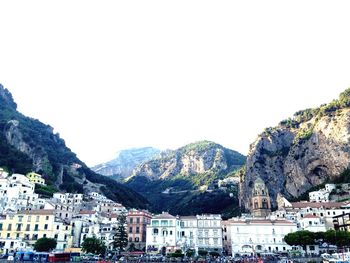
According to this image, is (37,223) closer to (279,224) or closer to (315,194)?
(279,224)

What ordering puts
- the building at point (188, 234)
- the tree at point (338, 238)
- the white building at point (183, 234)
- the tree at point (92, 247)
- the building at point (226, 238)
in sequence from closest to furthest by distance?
the tree at point (338, 238)
the tree at point (92, 247)
the white building at point (183, 234)
the building at point (188, 234)
the building at point (226, 238)

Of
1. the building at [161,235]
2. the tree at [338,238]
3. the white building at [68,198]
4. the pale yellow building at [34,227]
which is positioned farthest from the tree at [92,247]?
the tree at [338,238]

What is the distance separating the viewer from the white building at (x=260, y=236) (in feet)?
251

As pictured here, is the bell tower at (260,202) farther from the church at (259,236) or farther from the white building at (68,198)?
the white building at (68,198)

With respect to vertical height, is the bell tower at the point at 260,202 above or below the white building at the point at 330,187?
below

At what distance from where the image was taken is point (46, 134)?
579ft

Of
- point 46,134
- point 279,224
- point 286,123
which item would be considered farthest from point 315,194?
point 46,134

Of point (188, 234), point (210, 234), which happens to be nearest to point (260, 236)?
point (210, 234)

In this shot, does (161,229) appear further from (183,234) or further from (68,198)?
(68,198)

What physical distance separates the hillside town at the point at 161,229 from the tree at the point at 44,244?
2.61 metres

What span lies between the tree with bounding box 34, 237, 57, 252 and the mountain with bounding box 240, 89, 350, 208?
9709 centimetres

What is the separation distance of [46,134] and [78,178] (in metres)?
38.2

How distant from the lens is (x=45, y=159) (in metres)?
144

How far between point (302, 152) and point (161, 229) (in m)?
88.1
